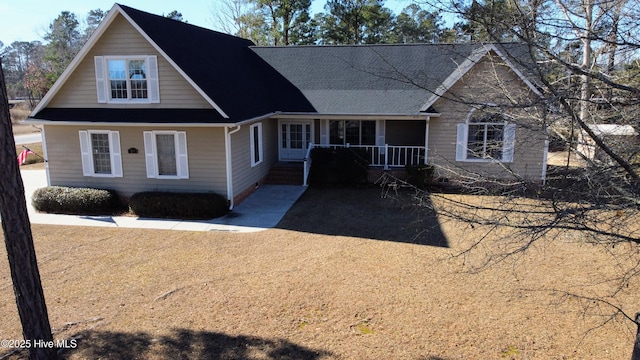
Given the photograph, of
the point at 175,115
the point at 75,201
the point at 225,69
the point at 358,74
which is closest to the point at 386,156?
the point at 358,74

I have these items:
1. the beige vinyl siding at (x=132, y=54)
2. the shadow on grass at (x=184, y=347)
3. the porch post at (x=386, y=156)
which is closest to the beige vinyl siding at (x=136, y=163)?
the beige vinyl siding at (x=132, y=54)

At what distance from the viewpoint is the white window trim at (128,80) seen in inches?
557

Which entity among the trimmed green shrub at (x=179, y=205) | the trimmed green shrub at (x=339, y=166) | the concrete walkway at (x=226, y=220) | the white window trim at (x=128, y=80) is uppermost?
the white window trim at (x=128, y=80)

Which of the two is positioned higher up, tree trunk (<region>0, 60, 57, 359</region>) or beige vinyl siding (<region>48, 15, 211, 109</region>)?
beige vinyl siding (<region>48, 15, 211, 109</region>)

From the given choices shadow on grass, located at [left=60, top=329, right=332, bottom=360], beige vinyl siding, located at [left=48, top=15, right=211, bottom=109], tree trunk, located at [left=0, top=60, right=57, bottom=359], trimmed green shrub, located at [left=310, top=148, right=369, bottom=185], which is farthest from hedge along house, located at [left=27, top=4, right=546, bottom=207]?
tree trunk, located at [left=0, top=60, right=57, bottom=359]

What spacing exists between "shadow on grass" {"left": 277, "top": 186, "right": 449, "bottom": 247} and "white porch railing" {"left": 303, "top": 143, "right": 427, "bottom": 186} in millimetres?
1563

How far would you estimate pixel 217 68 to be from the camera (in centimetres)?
1634

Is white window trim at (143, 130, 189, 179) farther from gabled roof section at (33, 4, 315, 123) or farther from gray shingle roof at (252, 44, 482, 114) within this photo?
gray shingle roof at (252, 44, 482, 114)

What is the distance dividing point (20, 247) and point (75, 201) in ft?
31.8

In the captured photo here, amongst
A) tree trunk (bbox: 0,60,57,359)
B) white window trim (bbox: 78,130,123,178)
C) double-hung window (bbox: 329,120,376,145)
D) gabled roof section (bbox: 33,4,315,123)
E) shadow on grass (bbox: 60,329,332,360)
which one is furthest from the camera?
double-hung window (bbox: 329,120,376,145)

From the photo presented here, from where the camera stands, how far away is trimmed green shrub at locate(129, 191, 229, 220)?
13.8 metres

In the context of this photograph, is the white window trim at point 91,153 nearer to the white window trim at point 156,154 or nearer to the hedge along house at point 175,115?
the hedge along house at point 175,115

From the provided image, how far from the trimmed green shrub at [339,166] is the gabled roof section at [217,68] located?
211 cm

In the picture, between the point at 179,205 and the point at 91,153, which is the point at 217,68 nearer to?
the point at 91,153
